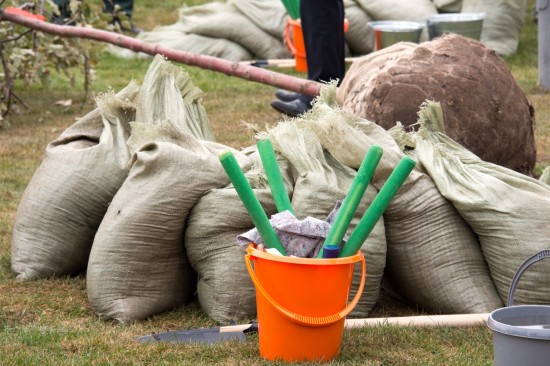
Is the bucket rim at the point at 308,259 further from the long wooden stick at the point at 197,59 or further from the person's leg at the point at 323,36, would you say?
the person's leg at the point at 323,36

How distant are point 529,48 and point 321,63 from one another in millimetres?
3937

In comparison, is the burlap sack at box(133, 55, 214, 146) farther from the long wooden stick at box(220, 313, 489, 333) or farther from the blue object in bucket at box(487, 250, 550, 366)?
the blue object in bucket at box(487, 250, 550, 366)

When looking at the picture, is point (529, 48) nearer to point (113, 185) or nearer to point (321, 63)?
point (321, 63)

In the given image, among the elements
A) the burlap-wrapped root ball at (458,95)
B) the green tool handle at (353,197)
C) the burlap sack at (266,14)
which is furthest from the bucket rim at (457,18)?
the green tool handle at (353,197)

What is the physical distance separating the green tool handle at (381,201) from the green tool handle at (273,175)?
0.26m

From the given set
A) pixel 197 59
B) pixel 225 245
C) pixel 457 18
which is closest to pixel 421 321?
pixel 225 245

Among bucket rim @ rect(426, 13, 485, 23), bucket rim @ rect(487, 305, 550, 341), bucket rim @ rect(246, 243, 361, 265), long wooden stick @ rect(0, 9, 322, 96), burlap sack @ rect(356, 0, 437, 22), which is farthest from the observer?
burlap sack @ rect(356, 0, 437, 22)

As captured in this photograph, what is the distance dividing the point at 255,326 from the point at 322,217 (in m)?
0.38

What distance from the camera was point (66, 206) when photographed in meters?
3.37

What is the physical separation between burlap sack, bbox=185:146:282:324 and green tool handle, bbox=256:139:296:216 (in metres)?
0.24

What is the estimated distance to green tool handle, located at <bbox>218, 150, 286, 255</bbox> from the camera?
8.42 feet

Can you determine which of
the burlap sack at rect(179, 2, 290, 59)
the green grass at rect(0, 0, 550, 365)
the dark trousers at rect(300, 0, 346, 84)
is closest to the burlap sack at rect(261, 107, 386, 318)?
the green grass at rect(0, 0, 550, 365)

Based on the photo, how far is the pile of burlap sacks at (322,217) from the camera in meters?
3.01

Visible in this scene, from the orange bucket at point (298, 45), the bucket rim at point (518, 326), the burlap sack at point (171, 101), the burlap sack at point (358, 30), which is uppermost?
the burlap sack at point (171, 101)
